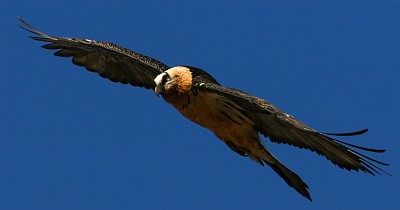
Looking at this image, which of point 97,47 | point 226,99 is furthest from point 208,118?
point 97,47

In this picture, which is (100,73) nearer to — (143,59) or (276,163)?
(143,59)

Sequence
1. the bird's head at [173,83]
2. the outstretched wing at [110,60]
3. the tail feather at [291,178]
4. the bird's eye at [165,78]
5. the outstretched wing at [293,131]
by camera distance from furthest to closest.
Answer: the outstretched wing at [110,60] → the tail feather at [291,178] → the bird's eye at [165,78] → the bird's head at [173,83] → the outstretched wing at [293,131]

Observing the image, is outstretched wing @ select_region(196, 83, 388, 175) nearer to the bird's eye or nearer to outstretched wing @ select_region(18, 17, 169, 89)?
the bird's eye

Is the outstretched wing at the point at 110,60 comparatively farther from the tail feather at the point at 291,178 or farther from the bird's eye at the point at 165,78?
the tail feather at the point at 291,178

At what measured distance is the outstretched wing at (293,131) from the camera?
33.2 ft

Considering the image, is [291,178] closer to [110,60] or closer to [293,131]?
[293,131]

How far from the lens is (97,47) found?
12266mm

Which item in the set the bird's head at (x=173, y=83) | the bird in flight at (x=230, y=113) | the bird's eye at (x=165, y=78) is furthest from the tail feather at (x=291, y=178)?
the bird's eye at (x=165, y=78)

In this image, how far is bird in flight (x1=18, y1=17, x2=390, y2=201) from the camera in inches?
403

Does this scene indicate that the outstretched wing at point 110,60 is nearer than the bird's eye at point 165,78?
No

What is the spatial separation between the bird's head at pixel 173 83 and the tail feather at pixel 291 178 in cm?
174

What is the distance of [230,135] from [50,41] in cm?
311

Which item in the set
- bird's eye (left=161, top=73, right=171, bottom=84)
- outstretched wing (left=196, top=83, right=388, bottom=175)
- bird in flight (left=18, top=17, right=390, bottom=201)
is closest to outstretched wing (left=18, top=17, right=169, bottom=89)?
bird in flight (left=18, top=17, right=390, bottom=201)

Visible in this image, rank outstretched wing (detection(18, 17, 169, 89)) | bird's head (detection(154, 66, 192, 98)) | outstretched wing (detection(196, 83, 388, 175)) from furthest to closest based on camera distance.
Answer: outstretched wing (detection(18, 17, 169, 89)) → bird's head (detection(154, 66, 192, 98)) → outstretched wing (detection(196, 83, 388, 175))
